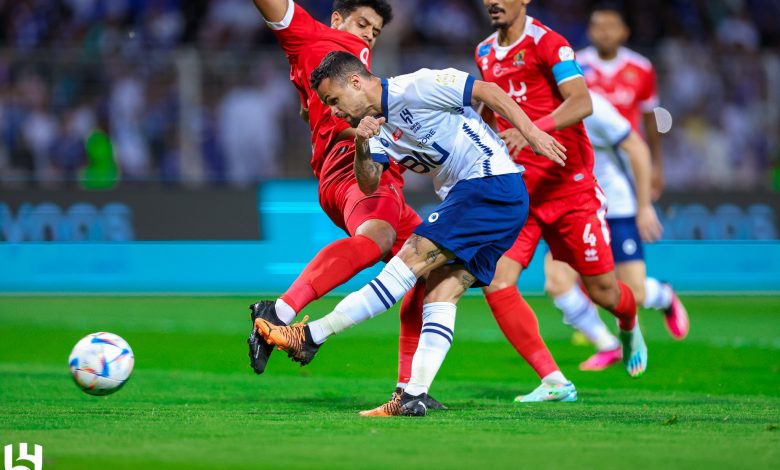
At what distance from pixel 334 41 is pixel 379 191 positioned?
1190mm

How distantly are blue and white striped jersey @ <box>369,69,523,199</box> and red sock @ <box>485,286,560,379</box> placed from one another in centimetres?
116

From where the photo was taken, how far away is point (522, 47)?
7.91 metres

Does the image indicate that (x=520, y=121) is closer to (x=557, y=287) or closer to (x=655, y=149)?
(x=557, y=287)

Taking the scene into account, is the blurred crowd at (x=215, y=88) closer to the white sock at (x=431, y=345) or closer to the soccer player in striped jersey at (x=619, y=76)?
the soccer player in striped jersey at (x=619, y=76)

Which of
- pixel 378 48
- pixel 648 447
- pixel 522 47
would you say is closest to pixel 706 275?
pixel 378 48

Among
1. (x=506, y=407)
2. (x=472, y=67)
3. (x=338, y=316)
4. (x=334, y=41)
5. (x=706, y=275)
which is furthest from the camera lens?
(x=472, y=67)

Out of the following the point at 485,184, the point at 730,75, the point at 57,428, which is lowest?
the point at 57,428

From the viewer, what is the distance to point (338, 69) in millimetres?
6430

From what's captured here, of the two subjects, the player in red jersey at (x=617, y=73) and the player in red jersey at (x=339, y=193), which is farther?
the player in red jersey at (x=617, y=73)

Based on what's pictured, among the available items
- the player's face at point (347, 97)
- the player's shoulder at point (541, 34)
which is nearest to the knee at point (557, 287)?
the player's shoulder at point (541, 34)

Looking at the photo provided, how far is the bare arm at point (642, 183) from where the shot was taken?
9.86 m

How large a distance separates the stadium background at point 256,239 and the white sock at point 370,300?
485 mm

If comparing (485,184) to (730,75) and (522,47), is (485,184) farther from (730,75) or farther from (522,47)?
(730,75)

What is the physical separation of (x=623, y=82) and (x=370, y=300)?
5672 mm
